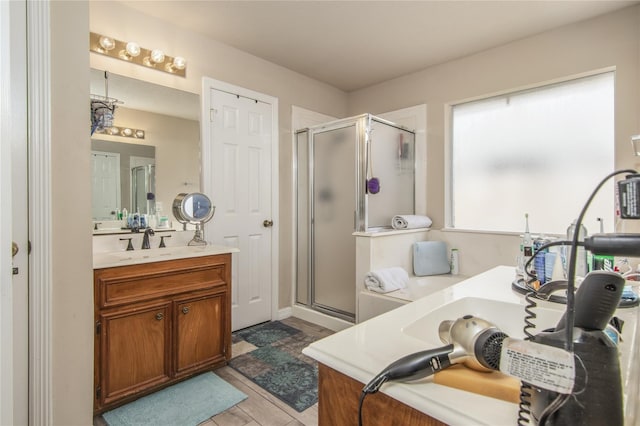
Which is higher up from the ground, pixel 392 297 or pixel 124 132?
pixel 124 132

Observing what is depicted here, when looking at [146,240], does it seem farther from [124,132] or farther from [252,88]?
[252,88]

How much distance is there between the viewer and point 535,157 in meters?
2.74

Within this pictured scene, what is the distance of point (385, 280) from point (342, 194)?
2.98ft

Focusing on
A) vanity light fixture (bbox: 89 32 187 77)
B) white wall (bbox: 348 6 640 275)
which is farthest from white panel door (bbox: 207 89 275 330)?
white wall (bbox: 348 6 640 275)

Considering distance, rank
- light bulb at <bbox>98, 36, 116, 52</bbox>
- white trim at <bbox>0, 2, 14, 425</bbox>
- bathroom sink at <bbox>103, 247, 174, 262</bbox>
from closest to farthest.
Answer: white trim at <bbox>0, 2, 14, 425</bbox> < bathroom sink at <bbox>103, 247, 174, 262</bbox> < light bulb at <bbox>98, 36, 116, 52</bbox>

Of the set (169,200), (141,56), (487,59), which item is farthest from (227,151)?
(487,59)

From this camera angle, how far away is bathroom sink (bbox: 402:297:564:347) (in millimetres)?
882

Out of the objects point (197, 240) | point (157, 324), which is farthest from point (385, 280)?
point (157, 324)

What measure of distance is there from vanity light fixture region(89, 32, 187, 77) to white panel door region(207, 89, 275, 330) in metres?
0.33

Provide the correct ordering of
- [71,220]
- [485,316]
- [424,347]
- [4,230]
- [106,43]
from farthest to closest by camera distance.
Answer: [106,43] < [71,220] < [485,316] < [4,230] < [424,347]

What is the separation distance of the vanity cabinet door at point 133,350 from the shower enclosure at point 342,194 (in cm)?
156

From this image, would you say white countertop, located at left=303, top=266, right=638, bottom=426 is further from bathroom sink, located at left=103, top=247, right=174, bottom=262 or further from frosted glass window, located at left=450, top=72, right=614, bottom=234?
frosted glass window, located at left=450, top=72, right=614, bottom=234

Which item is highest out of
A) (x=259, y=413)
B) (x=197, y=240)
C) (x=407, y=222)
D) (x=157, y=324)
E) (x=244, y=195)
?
(x=244, y=195)

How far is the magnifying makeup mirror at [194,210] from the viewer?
2357 millimetres
